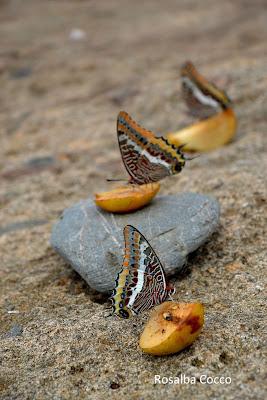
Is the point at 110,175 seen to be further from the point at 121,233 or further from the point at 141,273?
the point at 141,273

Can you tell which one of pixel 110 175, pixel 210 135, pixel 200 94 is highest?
pixel 200 94

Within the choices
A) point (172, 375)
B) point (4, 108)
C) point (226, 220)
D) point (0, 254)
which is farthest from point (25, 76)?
point (172, 375)

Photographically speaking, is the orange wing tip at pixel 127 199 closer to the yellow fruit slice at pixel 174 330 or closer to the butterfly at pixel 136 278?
the butterfly at pixel 136 278

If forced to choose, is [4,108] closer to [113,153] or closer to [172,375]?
[113,153]

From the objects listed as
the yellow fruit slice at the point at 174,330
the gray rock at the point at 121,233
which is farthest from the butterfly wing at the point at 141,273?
the gray rock at the point at 121,233

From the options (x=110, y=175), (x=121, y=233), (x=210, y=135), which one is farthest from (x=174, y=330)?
(x=210, y=135)

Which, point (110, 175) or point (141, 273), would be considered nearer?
point (141, 273)
